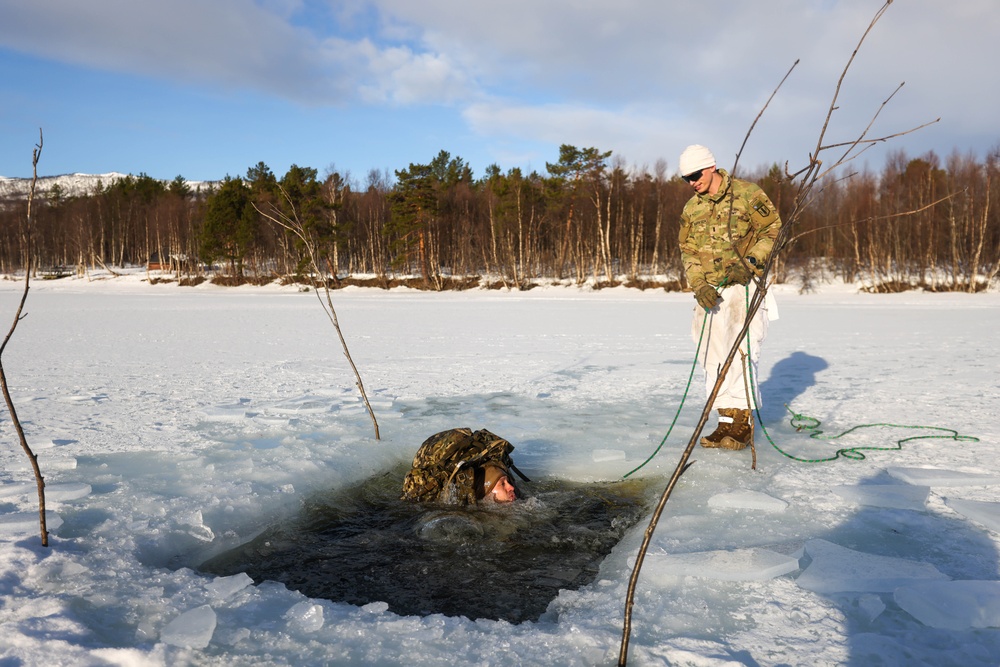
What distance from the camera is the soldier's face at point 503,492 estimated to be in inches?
137

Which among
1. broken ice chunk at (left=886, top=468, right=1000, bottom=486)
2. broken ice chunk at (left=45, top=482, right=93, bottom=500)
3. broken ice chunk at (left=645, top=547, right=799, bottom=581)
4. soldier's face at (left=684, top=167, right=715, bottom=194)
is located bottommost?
broken ice chunk at (left=645, top=547, right=799, bottom=581)

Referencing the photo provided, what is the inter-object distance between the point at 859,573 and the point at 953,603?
1.10 feet

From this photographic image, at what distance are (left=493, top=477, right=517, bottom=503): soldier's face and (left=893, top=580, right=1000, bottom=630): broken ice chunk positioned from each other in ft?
6.13

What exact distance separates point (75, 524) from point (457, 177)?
60.4 m

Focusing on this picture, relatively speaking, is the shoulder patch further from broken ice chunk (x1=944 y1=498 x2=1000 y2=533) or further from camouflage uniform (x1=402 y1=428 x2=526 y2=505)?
camouflage uniform (x1=402 y1=428 x2=526 y2=505)

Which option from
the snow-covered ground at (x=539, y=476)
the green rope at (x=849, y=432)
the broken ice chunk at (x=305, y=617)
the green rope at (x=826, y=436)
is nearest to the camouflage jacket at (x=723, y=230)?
the green rope at (x=826, y=436)

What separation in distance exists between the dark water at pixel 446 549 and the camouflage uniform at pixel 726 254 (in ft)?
4.26

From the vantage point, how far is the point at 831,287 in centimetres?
3372

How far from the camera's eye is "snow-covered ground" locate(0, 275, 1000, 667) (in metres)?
1.96

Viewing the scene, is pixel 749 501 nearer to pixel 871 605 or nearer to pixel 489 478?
pixel 871 605

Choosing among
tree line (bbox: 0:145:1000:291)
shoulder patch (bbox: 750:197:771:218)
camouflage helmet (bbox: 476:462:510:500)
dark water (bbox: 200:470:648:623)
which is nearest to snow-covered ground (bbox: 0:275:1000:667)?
dark water (bbox: 200:470:648:623)

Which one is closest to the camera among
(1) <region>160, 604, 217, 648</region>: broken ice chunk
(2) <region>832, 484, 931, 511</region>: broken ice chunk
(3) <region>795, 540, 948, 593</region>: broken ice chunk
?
(1) <region>160, 604, 217, 648</region>: broken ice chunk

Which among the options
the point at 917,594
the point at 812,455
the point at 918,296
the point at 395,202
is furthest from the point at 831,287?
the point at 917,594

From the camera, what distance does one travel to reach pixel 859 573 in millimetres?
2346
